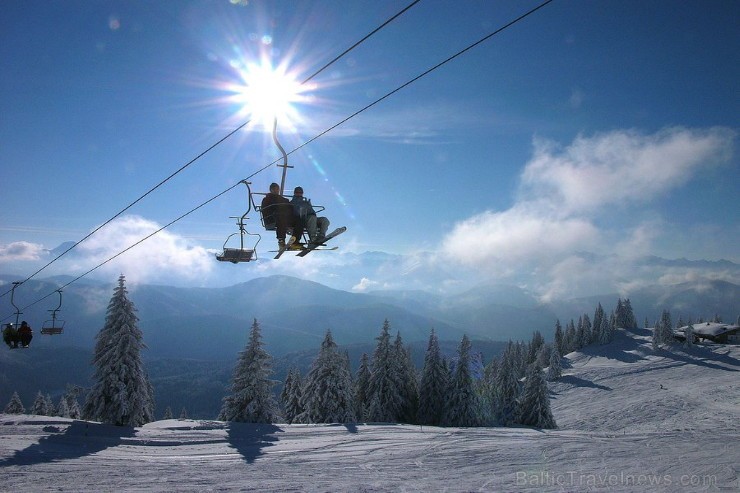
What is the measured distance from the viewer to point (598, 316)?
116500 millimetres

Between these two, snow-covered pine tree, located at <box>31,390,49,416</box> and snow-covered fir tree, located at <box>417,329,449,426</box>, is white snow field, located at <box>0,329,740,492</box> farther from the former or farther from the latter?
snow-covered pine tree, located at <box>31,390,49,416</box>

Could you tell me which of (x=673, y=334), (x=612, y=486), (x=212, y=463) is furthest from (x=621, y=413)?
(x=673, y=334)

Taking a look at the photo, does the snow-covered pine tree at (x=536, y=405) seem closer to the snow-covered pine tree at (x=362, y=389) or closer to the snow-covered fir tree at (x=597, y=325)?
the snow-covered pine tree at (x=362, y=389)

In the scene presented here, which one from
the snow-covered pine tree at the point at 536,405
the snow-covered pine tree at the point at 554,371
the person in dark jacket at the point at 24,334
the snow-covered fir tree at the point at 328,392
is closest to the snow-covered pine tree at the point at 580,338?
the snow-covered pine tree at the point at 554,371

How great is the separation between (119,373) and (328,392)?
55.8ft

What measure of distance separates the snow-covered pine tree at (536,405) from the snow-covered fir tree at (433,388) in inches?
355

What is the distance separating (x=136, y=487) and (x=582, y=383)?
267ft

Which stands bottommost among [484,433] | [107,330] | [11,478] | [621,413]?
[621,413]

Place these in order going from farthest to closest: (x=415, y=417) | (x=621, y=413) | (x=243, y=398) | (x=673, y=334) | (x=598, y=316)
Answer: (x=598, y=316)
(x=673, y=334)
(x=621, y=413)
(x=415, y=417)
(x=243, y=398)

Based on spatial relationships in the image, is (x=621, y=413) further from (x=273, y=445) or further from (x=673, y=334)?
(x=673, y=334)

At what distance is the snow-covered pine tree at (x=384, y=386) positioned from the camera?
41.4 metres

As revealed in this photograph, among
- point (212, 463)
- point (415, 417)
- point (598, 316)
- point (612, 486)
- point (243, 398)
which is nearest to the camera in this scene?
point (612, 486)

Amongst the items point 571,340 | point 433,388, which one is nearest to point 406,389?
point 433,388

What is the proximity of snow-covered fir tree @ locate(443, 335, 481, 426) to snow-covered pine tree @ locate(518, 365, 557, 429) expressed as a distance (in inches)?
224
